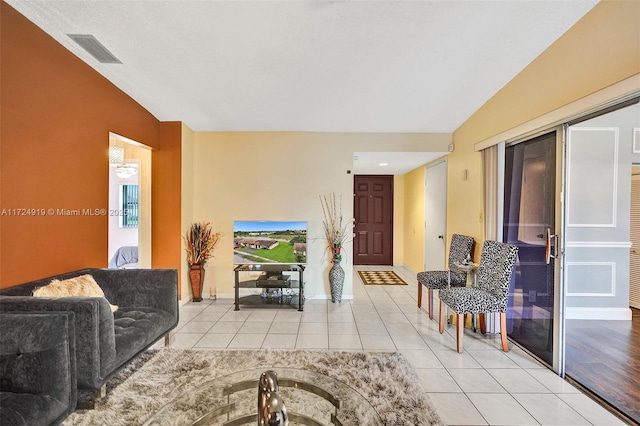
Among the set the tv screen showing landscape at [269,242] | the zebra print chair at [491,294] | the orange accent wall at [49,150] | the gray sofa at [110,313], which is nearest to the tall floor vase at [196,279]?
the tv screen showing landscape at [269,242]

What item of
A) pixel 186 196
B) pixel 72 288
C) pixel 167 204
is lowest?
pixel 72 288

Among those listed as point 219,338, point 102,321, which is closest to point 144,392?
point 102,321

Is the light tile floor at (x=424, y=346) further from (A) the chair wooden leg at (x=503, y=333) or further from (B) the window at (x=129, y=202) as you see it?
(B) the window at (x=129, y=202)

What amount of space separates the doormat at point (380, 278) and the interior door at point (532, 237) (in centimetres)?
250

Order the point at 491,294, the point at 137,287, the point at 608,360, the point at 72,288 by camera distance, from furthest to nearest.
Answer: the point at 491,294 → the point at 137,287 → the point at 608,360 → the point at 72,288

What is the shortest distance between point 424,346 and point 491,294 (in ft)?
2.83

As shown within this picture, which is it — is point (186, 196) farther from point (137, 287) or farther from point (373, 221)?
point (373, 221)

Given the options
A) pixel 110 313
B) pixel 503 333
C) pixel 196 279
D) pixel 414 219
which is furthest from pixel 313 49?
pixel 414 219

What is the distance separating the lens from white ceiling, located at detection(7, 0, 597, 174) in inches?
80.7

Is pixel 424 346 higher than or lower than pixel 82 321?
lower

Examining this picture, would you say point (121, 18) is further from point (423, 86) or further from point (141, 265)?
point (141, 265)

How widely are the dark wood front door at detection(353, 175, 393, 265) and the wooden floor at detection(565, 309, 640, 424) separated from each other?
4015 mm

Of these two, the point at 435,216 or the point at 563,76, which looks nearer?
the point at 563,76

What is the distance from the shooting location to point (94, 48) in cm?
248
